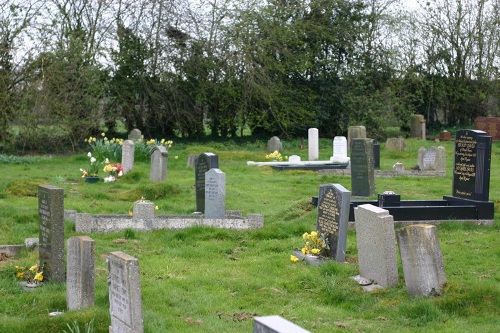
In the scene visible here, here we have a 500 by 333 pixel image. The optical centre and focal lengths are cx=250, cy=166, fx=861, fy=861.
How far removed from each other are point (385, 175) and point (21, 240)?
12956mm

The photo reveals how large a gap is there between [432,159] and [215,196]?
11.3 meters

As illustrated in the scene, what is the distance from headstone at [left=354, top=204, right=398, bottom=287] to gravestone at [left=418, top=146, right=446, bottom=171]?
14.0m

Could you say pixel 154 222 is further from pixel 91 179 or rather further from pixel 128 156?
pixel 128 156

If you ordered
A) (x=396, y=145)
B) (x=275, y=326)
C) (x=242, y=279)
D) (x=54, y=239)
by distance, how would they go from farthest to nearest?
(x=396, y=145)
(x=242, y=279)
(x=54, y=239)
(x=275, y=326)

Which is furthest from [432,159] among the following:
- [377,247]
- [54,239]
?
[54,239]

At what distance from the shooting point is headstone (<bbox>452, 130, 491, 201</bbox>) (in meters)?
15.0

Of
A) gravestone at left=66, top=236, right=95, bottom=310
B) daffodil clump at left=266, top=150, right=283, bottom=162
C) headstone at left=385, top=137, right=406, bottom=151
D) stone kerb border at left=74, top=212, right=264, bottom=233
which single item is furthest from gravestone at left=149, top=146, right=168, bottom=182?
headstone at left=385, top=137, right=406, bottom=151

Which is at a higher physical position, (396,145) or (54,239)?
(396,145)

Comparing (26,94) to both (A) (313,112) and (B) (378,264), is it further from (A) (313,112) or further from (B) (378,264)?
(B) (378,264)

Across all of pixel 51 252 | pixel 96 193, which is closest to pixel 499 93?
pixel 96 193

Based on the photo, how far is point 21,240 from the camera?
13242 mm

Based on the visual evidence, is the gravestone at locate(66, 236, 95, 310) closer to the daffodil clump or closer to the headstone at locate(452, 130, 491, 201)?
the headstone at locate(452, 130, 491, 201)

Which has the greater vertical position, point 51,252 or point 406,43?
point 406,43

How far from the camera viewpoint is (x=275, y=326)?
14.6ft
